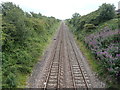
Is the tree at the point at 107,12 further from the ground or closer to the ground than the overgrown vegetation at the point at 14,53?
further from the ground

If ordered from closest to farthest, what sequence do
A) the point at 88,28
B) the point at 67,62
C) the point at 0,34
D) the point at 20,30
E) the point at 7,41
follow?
1. the point at 0,34
2. the point at 7,41
3. the point at 67,62
4. the point at 20,30
5. the point at 88,28

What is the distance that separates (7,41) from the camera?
13.4m

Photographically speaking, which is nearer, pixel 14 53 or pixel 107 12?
pixel 14 53

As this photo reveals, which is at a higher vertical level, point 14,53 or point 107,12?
point 107,12

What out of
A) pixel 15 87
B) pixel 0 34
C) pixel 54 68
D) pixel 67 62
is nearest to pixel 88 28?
pixel 67 62

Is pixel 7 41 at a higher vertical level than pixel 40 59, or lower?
higher

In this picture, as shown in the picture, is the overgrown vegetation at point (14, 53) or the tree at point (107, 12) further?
the tree at point (107, 12)

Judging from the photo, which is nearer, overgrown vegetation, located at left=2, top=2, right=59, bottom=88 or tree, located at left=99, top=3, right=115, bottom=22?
overgrown vegetation, located at left=2, top=2, right=59, bottom=88

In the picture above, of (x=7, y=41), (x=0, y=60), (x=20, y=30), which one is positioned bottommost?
(x=0, y=60)

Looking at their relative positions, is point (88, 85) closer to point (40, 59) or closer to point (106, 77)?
point (106, 77)

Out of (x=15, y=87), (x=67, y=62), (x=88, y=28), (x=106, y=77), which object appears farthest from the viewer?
(x=88, y=28)

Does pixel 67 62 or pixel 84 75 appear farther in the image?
pixel 67 62

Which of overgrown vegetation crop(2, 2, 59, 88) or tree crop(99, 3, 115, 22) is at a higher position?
tree crop(99, 3, 115, 22)

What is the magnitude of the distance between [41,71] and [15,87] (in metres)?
3.47
